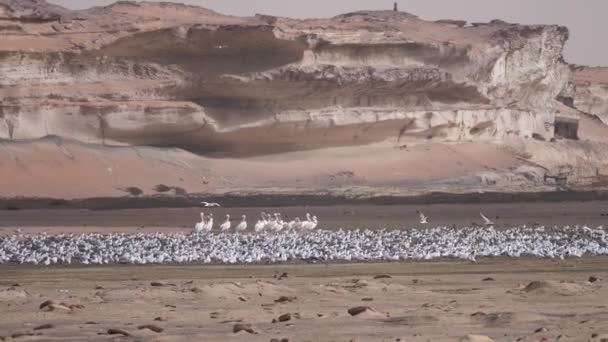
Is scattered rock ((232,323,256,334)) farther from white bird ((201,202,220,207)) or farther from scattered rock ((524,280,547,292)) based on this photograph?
white bird ((201,202,220,207))

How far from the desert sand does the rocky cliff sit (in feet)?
65.6

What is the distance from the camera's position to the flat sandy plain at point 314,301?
10.7 meters

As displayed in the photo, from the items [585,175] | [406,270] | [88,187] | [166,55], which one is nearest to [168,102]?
[166,55]

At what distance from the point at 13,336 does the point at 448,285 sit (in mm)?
6303

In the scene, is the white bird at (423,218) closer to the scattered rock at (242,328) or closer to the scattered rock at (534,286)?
the scattered rock at (534,286)

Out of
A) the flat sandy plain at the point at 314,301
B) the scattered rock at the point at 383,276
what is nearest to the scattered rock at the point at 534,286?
the flat sandy plain at the point at 314,301

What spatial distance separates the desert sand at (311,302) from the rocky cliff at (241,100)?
788 inches

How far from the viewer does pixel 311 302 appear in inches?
522

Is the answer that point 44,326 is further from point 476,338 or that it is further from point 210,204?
point 210,204

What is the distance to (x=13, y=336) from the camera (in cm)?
1052

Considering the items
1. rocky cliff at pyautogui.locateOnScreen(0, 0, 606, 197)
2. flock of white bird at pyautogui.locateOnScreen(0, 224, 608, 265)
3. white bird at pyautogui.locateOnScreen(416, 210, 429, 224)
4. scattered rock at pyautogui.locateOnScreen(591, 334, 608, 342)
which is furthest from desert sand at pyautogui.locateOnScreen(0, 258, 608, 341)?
rocky cliff at pyautogui.locateOnScreen(0, 0, 606, 197)

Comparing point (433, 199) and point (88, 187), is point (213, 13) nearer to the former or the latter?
point (88, 187)

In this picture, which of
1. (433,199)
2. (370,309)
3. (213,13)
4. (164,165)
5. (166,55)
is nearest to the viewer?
(370,309)

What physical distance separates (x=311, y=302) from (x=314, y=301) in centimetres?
10
